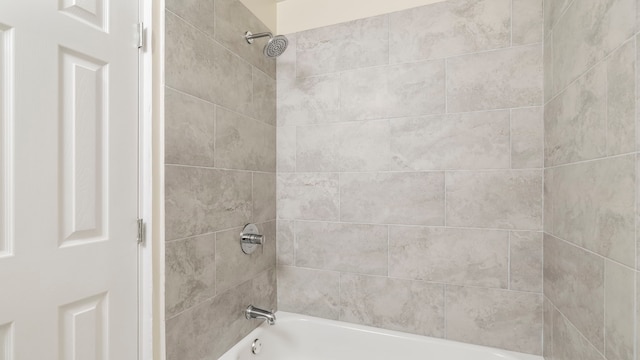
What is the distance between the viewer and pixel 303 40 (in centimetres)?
181

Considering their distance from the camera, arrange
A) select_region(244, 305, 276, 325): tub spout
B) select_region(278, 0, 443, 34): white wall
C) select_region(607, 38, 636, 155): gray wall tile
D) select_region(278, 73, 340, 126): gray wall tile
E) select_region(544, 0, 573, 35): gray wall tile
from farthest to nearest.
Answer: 1. select_region(278, 73, 340, 126): gray wall tile
2. select_region(278, 0, 443, 34): white wall
3. select_region(244, 305, 276, 325): tub spout
4. select_region(544, 0, 573, 35): gray wall tile
5. select_region(607, 38, 636, 155): gray wall tile

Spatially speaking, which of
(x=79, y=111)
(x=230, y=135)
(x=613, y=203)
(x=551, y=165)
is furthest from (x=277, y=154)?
(x=613, y=203)

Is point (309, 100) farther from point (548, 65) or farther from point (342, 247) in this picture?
point (548, 65)

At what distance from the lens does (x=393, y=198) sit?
Result: 1617 mm

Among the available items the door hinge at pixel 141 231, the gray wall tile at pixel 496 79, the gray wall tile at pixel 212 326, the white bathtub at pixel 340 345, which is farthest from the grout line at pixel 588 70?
the gray wall tile at pixel 212 326

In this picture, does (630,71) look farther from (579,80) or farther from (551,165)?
(551,165)

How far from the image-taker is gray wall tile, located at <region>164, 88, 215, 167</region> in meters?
1.11

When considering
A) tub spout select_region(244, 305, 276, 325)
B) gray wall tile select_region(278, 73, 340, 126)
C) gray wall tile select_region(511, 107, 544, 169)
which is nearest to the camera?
gray wall tile select_region(511, 107, 544, 169)

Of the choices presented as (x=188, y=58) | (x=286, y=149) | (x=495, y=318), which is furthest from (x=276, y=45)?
(x=495, y=318)

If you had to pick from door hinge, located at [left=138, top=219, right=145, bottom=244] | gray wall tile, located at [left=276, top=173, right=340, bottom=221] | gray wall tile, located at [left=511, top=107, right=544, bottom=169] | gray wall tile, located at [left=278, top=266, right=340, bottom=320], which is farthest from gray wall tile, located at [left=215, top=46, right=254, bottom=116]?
gray wall tile, located at [left=511, top=107, right=544, bottom=169]

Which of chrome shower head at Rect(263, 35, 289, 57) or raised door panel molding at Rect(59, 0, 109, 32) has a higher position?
chrome shower head at Rect(263, 35, 289, 57)

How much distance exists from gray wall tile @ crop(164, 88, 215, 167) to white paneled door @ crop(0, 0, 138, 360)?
0.35ft

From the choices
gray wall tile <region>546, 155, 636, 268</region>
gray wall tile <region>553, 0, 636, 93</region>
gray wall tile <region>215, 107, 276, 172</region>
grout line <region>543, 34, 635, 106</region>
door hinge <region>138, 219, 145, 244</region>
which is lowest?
door hinge <region>138, 219, 145, 244</region>

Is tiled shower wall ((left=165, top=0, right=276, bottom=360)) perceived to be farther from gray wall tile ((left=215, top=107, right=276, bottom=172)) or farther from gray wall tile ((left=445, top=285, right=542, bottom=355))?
gray wall tile ((left=445, top=285, right=542, bottom=355))
